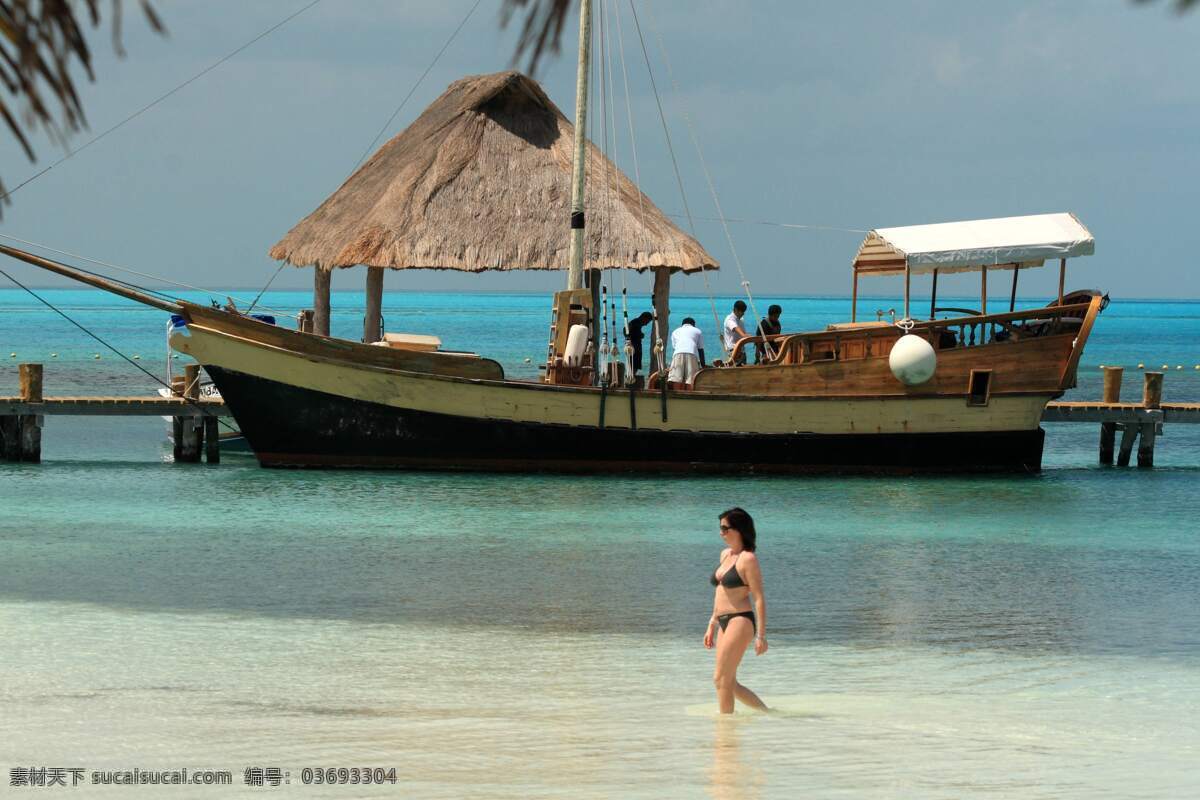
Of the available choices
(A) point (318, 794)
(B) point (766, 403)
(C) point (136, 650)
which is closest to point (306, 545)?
(C) point (136, 650)

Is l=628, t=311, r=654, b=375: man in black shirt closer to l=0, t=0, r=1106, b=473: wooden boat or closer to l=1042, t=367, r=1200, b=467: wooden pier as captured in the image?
l=0, t=0, r=1106, b=473: wooden boat

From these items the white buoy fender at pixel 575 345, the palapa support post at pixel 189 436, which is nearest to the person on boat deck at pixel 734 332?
the white buoy fender at pixel 575 345

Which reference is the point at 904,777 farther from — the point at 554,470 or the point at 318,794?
the point at 554,470

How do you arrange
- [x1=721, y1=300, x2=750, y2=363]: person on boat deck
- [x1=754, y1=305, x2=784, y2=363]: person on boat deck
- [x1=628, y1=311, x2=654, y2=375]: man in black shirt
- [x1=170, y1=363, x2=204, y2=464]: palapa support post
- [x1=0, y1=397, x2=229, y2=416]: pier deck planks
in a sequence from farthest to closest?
1. [x1=170, y1=363, x2=204, y2=464]: palapa support post
2. [x1=0, y1=397, x2=229, y2=416]: pier deck planks
3. [x1=754, y1=305, x2=784, y2=363]: person on boat deck
4. [x1=721, y1=300, x2=750, y2=363]: person on boat deck
5. [x1=628, y1=311, x2=654, y2=375]: man in black shirt

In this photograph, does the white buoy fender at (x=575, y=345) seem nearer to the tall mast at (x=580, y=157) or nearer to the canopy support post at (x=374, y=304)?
the tall mast at (x=580, y=157)

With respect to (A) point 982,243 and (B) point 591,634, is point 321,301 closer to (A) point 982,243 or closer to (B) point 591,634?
(A) point 982,243

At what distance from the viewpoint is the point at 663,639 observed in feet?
40.9

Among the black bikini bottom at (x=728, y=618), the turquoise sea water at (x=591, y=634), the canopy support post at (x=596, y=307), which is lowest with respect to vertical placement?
the turquoise sea water at (x=591, y=634)

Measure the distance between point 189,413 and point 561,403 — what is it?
6.55 meters

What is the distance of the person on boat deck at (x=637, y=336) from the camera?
72.9ft

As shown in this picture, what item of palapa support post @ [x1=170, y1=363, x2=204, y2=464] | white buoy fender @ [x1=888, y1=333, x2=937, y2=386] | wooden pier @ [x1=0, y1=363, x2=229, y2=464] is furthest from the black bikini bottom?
palapa support post @ [x1=170, y1=363, x2=204, y2=464]

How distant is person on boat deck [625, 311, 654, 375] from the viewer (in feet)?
72.9

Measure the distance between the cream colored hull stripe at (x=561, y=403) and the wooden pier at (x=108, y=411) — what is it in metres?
2.68

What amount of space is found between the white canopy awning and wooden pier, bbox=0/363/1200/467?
416cm
